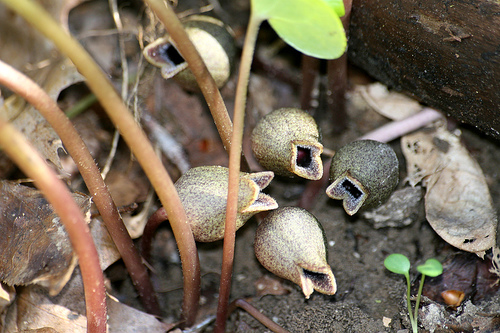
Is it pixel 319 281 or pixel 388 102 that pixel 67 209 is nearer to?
pixel 319 281

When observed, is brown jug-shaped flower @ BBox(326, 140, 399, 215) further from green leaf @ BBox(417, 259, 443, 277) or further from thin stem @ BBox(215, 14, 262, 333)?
thin stem @ BBox(215, 14, 262, 333)

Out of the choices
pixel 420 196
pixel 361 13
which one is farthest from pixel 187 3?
pixel 420 196

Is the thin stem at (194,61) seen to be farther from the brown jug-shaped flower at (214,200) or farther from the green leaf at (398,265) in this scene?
the green leaf at (398,265)

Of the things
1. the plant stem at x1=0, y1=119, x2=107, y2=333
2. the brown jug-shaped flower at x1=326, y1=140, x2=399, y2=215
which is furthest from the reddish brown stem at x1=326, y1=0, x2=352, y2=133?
the plant stem at x1=0, y1=119, x2=107, y2=333

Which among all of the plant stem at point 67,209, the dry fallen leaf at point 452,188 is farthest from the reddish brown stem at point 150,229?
the dry fallen leaf at point 452,188

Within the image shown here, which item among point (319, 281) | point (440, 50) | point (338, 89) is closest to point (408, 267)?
point (319, 281)
